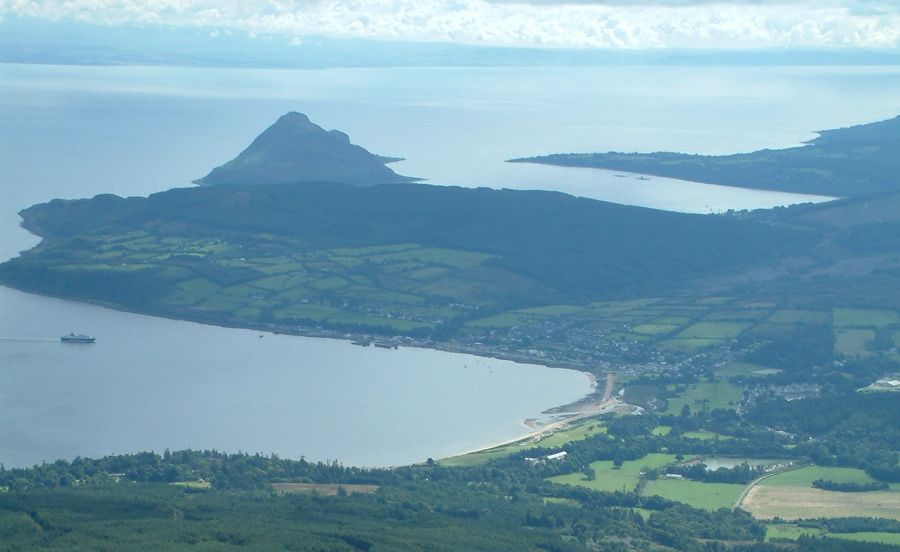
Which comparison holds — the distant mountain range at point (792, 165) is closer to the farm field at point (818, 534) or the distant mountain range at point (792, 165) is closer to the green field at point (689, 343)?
the green field at point (689, 343)

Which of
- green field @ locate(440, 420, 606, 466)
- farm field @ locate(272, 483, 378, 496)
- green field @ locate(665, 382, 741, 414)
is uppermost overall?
green field @ locate(665, 382, 741, 414)

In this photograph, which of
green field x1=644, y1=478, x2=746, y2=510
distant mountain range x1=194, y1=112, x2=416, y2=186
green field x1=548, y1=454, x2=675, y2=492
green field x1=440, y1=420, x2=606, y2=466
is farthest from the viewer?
distant mountain range x1=194, y1=112, x2=416, y2=186

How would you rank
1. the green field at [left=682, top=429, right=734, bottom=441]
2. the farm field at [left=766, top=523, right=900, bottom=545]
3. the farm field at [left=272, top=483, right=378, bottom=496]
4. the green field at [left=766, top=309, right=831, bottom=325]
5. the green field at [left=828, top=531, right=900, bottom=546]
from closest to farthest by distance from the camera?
the green field at [left=828, top=531, right=900, bottom=546] < the farm field at [left=766, top=523, right=900, bottom=545] < the farm field at [left=272, top=483, right=378, bottom=496] < the green field at [left=682, top=429, right=734, bottom=441] < the green field at [left=766, top=309, right=831, bottom=325]

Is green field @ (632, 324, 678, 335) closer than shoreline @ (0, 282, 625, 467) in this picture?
No

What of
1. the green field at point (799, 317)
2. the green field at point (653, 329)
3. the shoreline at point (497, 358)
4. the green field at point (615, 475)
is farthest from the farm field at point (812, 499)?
the green field at point (799, 317)

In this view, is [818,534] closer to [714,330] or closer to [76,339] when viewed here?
[714,330]

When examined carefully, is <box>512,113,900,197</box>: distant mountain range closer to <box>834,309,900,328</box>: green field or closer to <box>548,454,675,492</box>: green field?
<box>834,309,900,328</box>: green field

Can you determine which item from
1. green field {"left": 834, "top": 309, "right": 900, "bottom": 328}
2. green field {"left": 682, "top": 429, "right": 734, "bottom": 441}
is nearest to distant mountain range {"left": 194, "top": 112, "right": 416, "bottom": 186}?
green field {"left": 834, "top": 309, "right": 900, "bottom": 328}
